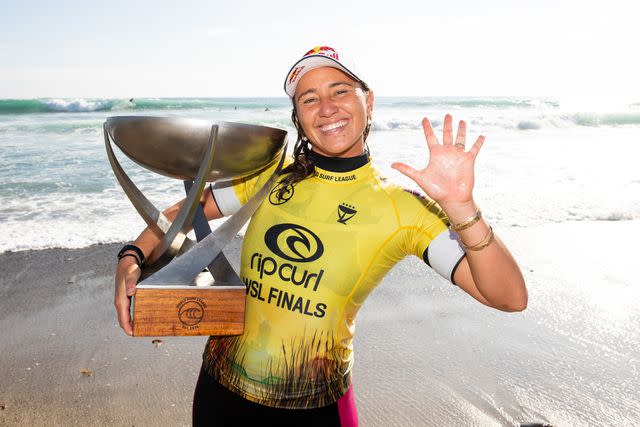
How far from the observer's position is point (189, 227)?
143cm

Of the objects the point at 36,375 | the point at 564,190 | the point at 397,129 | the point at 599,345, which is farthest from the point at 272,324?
the point at 397,129

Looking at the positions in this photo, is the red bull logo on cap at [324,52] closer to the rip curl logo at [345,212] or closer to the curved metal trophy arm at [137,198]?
the rip curl logo at [345,212]

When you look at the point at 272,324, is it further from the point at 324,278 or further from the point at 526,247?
the point at 526,247

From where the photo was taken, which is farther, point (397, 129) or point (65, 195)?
point (397, 129)

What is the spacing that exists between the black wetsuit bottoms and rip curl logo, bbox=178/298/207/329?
0.32m

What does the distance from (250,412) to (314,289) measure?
374 mm

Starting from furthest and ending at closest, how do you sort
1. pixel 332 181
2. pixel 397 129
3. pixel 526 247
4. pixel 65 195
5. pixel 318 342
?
pixel 397 129, pixel 65 195, pixel 526 247, pixel 332 181, pixel 318 342

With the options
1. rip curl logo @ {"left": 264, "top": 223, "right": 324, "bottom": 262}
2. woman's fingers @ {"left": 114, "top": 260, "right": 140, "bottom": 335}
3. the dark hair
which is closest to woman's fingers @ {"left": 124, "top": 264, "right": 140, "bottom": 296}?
woman's fingers @ {"left": 114, "top": 260, "right": 140, "bottom": 335}

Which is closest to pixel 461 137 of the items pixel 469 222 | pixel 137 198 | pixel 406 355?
pixel 469 222

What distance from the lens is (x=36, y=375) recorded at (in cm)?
308

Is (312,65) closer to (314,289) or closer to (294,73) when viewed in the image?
(294,73)

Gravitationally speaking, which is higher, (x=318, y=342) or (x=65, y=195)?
(x=318, y=342)

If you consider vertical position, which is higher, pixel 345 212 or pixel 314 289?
pixel 345 212

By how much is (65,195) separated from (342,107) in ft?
23.0
